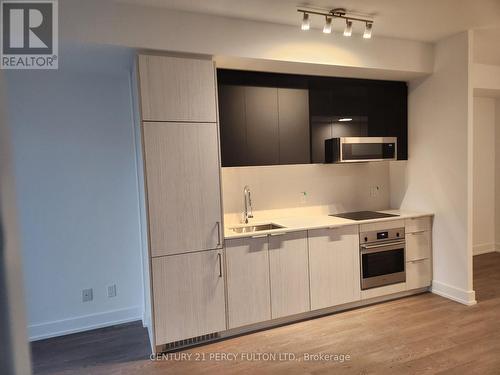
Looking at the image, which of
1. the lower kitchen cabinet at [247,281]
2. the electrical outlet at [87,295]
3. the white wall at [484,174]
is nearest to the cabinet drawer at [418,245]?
the lower kitchen cabinet at [247,281]

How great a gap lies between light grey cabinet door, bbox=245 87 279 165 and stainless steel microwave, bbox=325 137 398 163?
2.04ft

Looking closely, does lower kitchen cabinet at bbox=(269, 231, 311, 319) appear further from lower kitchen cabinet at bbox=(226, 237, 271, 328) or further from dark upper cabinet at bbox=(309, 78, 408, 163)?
dark upper cabinet at bbox=(309, 78, 408, 163)

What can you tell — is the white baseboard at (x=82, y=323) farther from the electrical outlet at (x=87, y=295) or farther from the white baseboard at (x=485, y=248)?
the white baseboard at (x=485, y=248)

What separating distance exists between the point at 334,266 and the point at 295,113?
1565 mm

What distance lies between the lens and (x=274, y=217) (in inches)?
144

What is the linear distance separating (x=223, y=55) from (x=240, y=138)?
2.49ft

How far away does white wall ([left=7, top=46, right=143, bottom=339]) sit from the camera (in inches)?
115

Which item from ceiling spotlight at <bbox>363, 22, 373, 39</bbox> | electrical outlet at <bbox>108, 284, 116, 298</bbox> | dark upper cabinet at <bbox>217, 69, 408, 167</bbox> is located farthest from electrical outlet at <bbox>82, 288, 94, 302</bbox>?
ceiling spotlight at <bbox>363, 22, 373, 39</bbox>

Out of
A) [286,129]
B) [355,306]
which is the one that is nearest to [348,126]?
[286,129]

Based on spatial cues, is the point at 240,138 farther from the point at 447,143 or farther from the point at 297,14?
the point at 447,143

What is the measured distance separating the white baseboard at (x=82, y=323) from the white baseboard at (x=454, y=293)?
320 cm

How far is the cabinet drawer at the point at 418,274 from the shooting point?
11.8ft

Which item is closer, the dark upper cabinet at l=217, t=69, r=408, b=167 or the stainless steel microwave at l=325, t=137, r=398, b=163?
the dark upper cabinet at l=217, t=69, r=408, b=167

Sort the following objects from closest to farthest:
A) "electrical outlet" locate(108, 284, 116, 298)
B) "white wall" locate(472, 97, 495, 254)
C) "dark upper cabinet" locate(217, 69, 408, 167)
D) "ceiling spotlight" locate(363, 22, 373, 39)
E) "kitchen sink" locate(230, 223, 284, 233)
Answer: "ceiling spotlight" locate(363, 22, 373, 39)
"dark upper cabinet" locate(217, 69, 408, 167)
"electrical outlet" locate(108, 284, 116, 298)
"kitchen sink" locate(230, 223, 284, 233)
"white wall" locate(472, 97, 495, 254)
